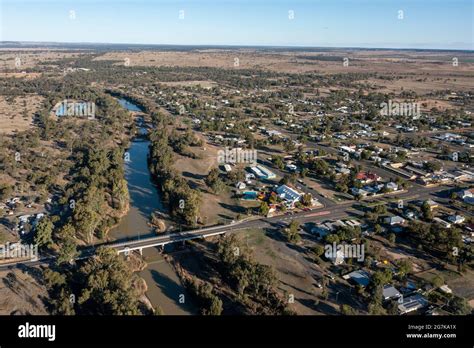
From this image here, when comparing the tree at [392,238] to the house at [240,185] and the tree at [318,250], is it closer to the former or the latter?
the tree at [318,250]

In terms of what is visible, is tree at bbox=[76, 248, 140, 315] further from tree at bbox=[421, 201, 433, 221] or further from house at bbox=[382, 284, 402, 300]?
tree at bbox=[421, 201, 433, 221]

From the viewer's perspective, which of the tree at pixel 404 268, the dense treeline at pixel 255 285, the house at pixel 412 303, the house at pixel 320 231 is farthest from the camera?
the house at pixel 320 231

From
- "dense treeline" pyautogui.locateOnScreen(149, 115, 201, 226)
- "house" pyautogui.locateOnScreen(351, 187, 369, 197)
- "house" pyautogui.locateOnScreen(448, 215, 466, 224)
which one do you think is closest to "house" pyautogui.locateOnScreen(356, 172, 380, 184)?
"house" pyautogui.locateOnScreen(351, 187, 369, 197)

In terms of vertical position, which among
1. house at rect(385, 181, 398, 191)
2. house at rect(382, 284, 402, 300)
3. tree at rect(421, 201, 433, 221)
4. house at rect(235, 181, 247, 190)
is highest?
house at rect(235, 181, 247, 190)

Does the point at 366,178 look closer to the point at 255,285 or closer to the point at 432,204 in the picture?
the point at 432,204

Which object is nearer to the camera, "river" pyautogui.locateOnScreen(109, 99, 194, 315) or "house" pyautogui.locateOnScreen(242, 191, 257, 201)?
"river" pyautogui.locateOnScreen(109, 99, 194, 315)

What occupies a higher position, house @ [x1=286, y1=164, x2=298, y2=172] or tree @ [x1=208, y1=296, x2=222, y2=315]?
house @ [x1=286, y1=164, x2=298, y2=172]

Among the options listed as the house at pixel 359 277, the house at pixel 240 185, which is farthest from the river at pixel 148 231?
the house at pixel 359 277
